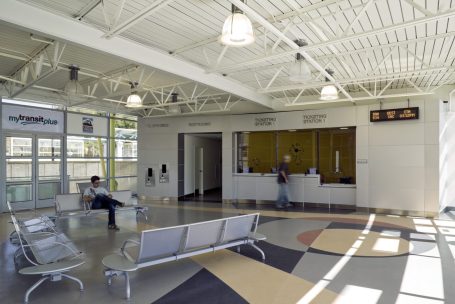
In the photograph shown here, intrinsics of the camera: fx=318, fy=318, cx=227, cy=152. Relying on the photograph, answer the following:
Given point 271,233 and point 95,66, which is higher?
point 95,66

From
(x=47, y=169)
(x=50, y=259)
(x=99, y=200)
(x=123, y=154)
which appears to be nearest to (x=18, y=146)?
(x=47, y=169)

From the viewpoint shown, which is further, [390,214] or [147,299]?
[390,214]

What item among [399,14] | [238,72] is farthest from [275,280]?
[238,72]

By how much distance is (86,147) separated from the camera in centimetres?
1177

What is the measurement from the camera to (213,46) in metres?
6.07

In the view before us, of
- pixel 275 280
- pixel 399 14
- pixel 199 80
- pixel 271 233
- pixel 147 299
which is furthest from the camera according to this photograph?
pixel 199 80

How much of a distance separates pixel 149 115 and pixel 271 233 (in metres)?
8.11

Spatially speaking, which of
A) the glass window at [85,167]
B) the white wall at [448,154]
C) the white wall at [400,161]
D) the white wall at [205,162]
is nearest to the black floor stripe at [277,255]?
the white wall at [400,161]

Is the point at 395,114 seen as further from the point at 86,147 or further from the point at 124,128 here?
the point at 86,147

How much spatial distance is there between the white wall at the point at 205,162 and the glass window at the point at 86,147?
3275 mm

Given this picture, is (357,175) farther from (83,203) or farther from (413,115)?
(83,203)

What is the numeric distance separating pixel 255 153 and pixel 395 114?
4929 mm

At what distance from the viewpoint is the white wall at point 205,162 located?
1305cm

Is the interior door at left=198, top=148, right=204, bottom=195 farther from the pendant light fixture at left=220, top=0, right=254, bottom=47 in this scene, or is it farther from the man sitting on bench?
the pendant light fixture at left=220, top=0, right=254, bottom=47
